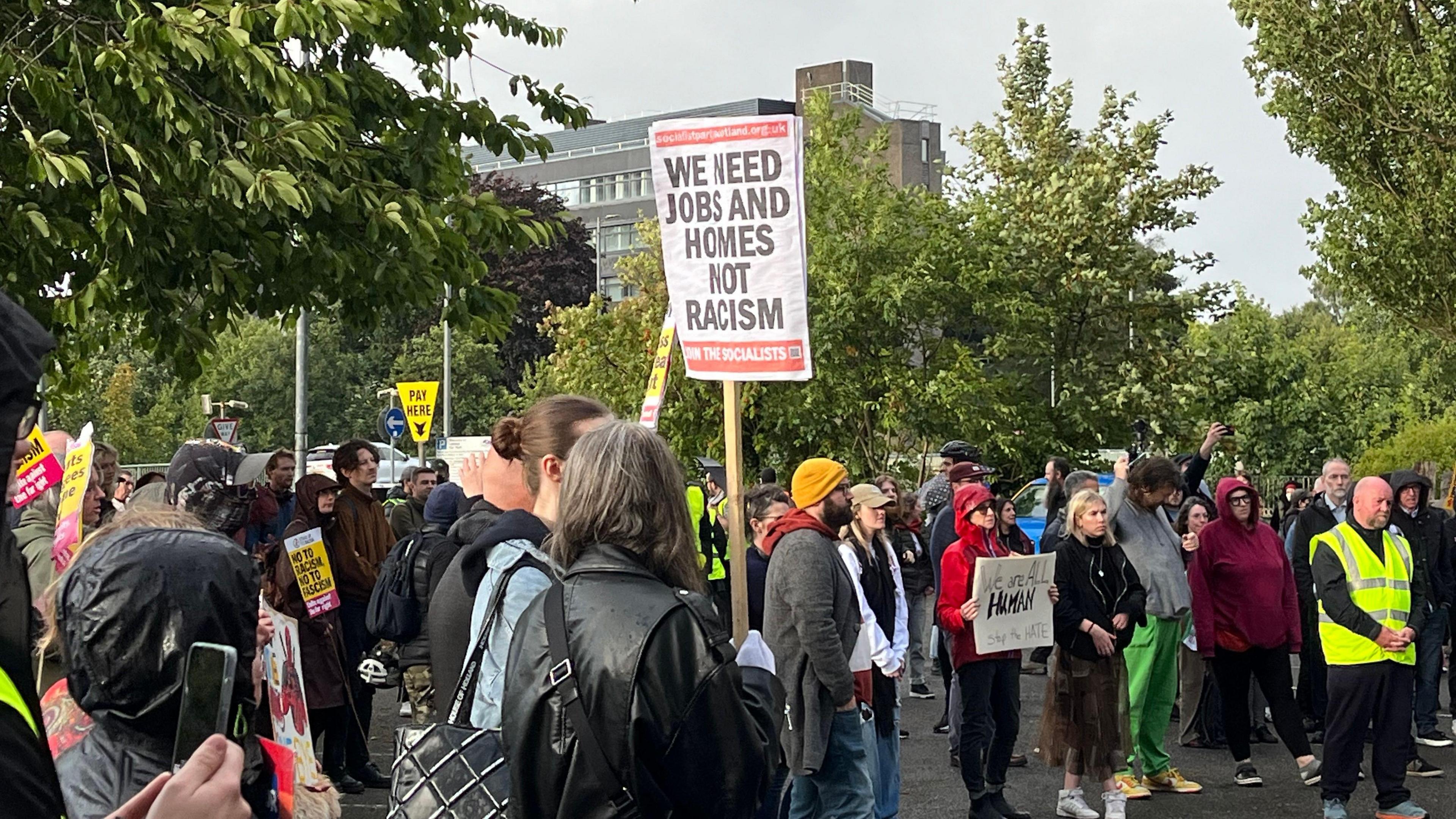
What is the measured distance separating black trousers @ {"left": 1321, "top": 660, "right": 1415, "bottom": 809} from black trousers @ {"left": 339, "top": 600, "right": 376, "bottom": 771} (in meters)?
5.52

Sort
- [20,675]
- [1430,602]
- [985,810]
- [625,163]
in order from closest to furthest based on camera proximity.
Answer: [20,675], [985,810], [1430,602], [625,163]

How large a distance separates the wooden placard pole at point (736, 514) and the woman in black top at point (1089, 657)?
262 centimetres

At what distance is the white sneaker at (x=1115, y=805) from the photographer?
8.73m

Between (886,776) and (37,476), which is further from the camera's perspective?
(886,776)

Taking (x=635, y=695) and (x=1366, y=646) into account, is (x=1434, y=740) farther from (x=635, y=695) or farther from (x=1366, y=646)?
(x=635, y=695)

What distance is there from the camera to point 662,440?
3660 millimetres

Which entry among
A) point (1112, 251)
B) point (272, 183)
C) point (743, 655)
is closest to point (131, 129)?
point (272, 183)

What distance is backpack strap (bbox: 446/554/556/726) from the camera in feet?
12.3

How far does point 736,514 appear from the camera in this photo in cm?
657

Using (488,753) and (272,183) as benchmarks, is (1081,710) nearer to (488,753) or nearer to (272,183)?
(272,183)

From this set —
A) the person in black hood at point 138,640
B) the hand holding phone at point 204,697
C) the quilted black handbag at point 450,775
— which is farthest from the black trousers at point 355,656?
the hand holding phone at point 204,697

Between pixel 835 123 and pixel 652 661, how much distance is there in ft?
83.5

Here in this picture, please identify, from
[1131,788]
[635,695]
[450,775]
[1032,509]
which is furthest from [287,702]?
[1032,509]

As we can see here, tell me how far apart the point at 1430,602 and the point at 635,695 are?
9.75 m
